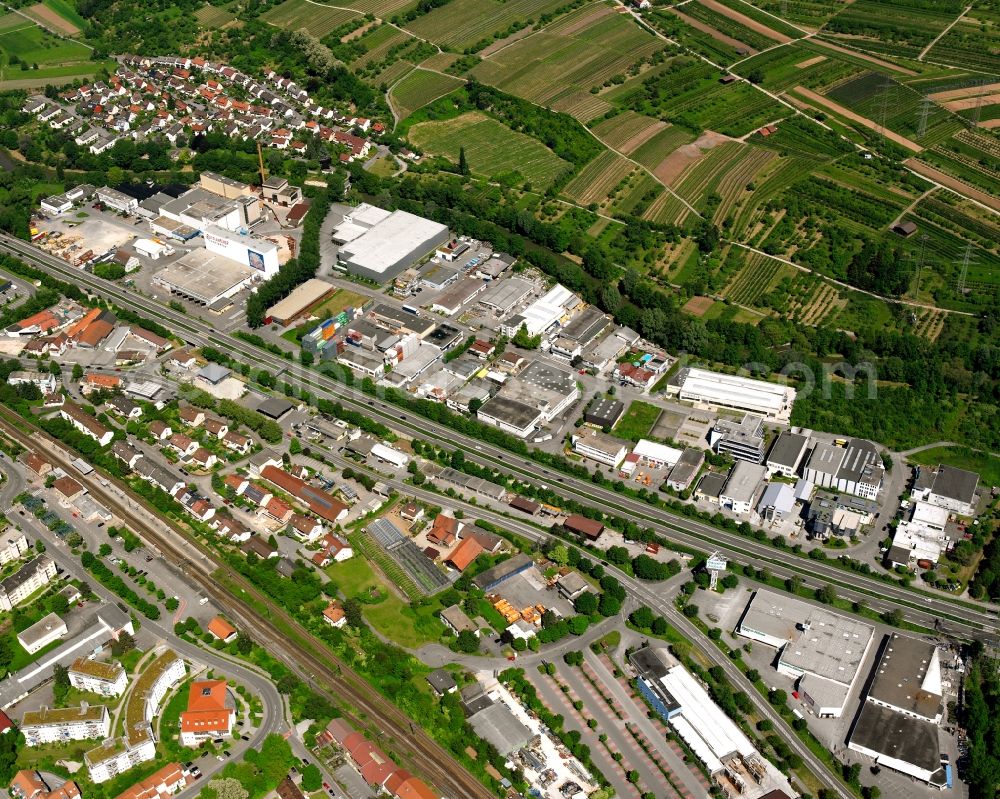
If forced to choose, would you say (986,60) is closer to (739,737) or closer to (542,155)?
(542,155)

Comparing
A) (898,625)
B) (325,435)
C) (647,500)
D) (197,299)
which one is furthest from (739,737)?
(197,299)

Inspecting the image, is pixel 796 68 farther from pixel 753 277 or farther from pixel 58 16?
pixel 58 16

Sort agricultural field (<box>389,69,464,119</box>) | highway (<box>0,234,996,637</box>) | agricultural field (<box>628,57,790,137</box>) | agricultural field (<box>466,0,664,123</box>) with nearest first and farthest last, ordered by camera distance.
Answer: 1. highway (<box>0,234,996,637</box>)
2. agricultural field (<box>628,57,790,137</box>)
3. agricultural field (<box>389,69,464,119</box>)
4. agricultural field (<box>466,0,664,123</box>)

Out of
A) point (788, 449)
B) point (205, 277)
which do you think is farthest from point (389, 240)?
point (788, 449)

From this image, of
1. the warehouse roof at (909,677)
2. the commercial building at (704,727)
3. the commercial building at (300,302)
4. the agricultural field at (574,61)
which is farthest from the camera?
the agricultural field at (574,61)

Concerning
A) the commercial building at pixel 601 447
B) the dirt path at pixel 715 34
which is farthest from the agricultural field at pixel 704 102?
the commercial building at pixel 601 447

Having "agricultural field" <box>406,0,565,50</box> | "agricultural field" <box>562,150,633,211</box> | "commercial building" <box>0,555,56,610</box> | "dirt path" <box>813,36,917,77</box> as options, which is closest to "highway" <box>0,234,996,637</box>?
"commercial building" <box>0,555,56,610</box>

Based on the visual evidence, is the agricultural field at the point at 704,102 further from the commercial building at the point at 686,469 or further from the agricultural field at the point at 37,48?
the agricultural field at the point at 37,48

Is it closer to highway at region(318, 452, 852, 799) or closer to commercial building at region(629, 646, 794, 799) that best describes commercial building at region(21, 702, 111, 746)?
highway at region(318, 452, 852, 799)
